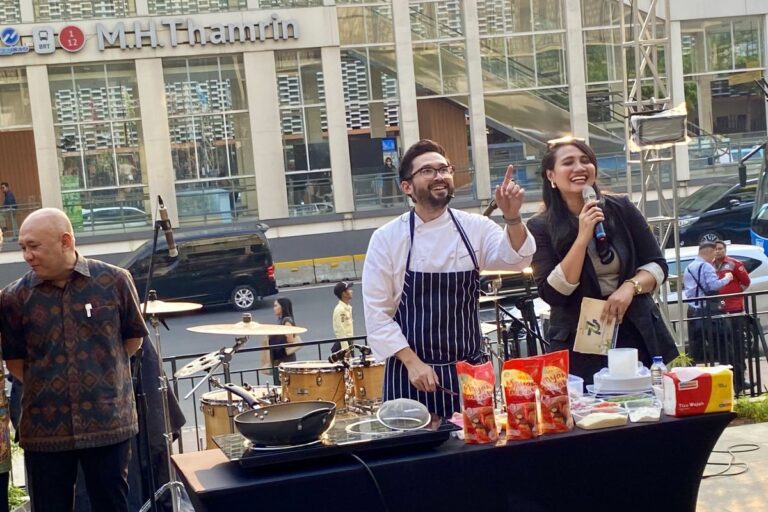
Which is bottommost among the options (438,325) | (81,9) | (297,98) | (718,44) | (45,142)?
(438,325)

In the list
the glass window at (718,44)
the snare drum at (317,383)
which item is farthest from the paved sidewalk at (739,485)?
the glass window at (718,44)

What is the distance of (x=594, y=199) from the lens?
4902 mm

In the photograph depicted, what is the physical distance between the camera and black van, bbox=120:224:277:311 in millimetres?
22547

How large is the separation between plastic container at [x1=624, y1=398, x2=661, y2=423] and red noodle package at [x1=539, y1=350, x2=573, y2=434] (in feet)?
0.86

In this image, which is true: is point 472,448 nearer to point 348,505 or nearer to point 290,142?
point 348,505

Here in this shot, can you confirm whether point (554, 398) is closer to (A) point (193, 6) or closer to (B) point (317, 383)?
(B) point (317, 383)

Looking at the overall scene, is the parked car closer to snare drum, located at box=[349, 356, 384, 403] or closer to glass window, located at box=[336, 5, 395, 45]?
glass window, located at box=[336, 5, 395, 45]

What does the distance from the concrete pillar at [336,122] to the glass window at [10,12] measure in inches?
325

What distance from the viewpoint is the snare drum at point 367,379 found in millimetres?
8289

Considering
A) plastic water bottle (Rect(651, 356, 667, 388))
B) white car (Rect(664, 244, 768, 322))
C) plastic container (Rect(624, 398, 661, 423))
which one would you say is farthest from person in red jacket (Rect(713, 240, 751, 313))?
plastic container (Rect(624, 398, 661, 423))

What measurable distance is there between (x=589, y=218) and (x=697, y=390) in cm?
103

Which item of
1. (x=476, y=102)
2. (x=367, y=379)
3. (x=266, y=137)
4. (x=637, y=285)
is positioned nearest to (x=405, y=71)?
(x=476, y=102)

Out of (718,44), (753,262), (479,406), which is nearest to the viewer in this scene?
(479,406)

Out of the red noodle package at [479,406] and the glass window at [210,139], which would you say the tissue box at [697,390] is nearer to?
the red noodle package at [479,406]
